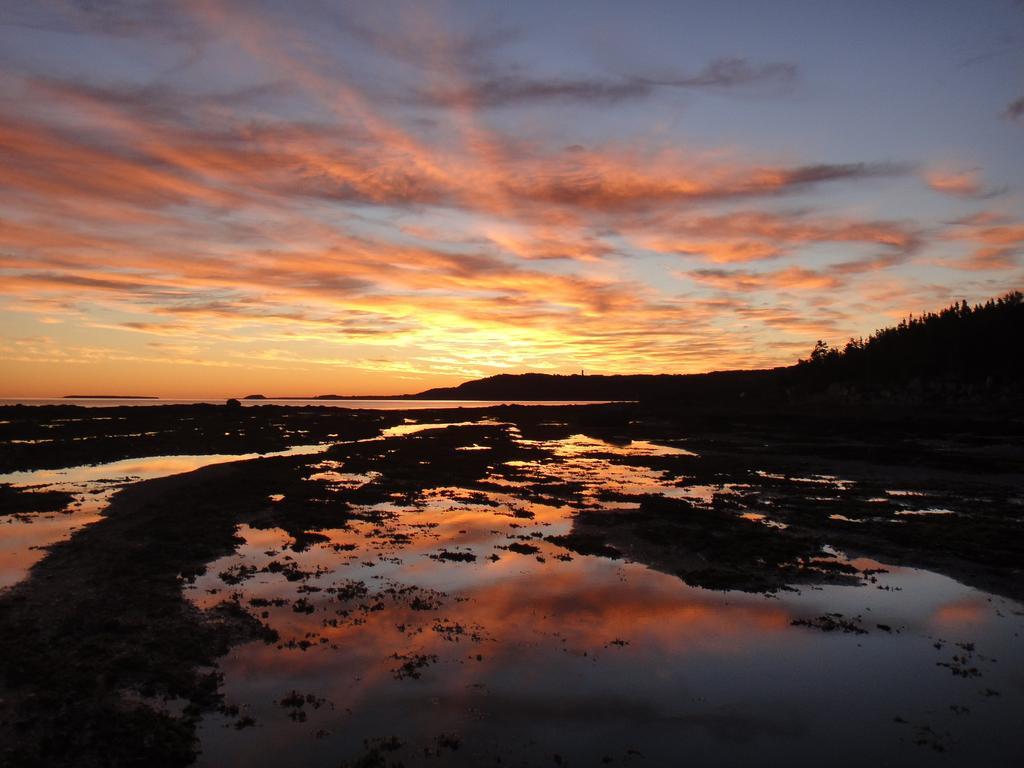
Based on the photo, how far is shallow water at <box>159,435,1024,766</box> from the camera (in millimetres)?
10789

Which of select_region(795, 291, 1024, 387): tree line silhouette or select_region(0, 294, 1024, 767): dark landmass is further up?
select_region(795, 291, 1024, 387): tree line silhouette

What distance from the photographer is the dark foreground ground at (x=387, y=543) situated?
1168cm

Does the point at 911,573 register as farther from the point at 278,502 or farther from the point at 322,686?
the point at 278,502

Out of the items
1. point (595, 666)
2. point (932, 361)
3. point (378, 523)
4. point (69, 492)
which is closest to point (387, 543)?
point (378, 523)

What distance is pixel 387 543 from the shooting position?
2536cm

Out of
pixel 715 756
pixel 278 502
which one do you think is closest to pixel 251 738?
pixel 715 756

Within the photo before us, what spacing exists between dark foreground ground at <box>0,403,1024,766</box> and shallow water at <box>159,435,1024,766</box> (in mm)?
200

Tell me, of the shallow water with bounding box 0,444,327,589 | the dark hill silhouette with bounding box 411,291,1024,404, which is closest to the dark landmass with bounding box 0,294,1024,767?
the shallow water with bounding box 0,444,327,589

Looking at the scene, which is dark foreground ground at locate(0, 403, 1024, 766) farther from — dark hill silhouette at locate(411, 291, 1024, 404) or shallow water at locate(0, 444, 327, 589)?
dark hill silhouette at locate(411, 291, 1024, 404)

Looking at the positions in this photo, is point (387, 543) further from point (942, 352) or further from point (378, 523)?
point (942, 352)

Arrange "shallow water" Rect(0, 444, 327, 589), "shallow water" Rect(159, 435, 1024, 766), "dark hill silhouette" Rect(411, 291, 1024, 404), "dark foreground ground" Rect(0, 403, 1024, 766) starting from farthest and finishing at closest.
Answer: "dark hill silhouette" Rect(411, 291, 1024, 404) < "shallow water" Rect(0, 444, 327, 589) < "dark foreground ground" Rect(0, 403, 1024, 766) < "shallow water" Rect(159, 435, 1024, 766)

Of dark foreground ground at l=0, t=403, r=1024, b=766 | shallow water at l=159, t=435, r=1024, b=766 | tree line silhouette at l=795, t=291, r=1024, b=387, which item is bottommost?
shallow water at l=159, t=435, r=1024, b=766

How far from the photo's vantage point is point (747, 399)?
605 ft

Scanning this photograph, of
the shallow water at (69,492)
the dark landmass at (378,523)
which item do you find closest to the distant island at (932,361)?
the dark landmass at (378,523)
